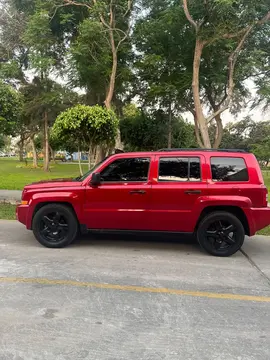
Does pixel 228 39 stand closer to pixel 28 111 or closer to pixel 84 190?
pixel 84 190

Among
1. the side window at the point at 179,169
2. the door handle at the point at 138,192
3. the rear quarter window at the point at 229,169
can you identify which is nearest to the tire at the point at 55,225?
the door handle at the point at 138,192

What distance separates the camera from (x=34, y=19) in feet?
54.8

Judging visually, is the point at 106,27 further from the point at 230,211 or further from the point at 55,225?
the point at 230,211

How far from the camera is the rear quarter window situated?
5.48m

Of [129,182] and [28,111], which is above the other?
[28,111]

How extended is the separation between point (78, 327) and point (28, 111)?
27.5 meters

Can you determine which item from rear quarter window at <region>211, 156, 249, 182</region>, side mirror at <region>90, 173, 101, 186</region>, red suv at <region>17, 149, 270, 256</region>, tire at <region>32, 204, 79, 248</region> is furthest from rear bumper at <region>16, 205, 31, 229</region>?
rear quarter window at <region>211, 156, 249, 182</region>

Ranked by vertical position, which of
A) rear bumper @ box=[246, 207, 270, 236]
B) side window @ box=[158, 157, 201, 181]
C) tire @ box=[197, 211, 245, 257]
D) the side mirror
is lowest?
tire @ box=[197, 211, 245, 257]

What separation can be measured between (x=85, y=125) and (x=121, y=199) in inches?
241

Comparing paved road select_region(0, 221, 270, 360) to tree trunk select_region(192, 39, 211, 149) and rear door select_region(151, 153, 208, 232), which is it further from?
tree trunk select_region(192, 39, 211, 149)

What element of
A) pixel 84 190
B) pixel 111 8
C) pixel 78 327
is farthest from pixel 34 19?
pixel 78 327

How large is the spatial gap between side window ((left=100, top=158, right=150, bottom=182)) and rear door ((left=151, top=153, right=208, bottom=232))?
0.26 meters

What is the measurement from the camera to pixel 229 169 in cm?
552

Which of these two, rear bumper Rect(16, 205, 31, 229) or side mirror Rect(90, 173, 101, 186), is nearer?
side mirror Rect(90, 173, 101, 186)
